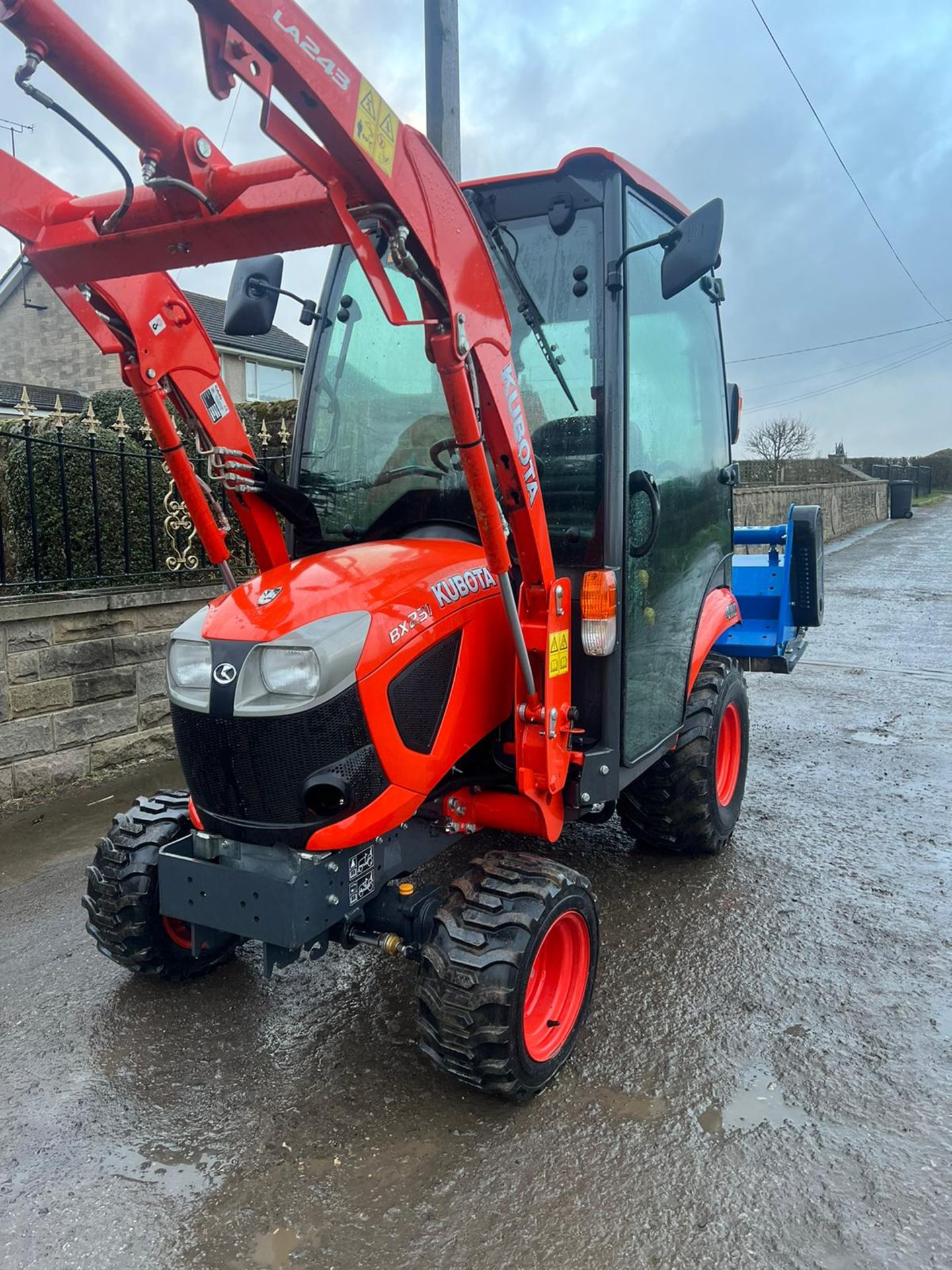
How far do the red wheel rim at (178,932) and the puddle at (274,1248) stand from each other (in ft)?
3.54

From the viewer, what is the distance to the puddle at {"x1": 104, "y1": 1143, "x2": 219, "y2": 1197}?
2.26 metres

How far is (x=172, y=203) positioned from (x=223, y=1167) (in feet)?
7.86

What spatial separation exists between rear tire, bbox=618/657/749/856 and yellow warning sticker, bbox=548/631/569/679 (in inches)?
48.1

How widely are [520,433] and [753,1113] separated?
2.02 m

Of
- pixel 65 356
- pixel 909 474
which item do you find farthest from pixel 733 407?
pixel 909 474

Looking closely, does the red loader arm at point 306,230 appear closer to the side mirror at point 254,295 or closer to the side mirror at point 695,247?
the side mirror at point 254,295

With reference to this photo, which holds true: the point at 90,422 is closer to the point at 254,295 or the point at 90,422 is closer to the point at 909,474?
the point at 254,295

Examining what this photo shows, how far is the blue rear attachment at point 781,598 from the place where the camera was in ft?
16.9

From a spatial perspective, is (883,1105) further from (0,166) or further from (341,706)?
(0,166)

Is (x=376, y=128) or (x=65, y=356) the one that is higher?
(x=65, y=356)

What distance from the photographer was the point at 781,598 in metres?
5.14

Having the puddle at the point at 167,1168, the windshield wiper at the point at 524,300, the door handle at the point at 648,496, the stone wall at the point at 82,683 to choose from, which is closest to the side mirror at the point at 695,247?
the windshield wiper at the point at 524,300

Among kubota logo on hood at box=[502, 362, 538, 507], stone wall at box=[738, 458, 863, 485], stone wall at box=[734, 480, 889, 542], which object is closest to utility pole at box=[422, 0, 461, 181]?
kubota logo on hood at box=[502, 362, 538, 507]

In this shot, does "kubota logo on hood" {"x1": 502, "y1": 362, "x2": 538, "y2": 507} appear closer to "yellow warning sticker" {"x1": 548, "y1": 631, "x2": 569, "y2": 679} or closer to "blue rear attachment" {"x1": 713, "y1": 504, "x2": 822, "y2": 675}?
"yellow warning sticker" {"x1": 548, "y1": 631, "x2": 569, "y2": 679}
